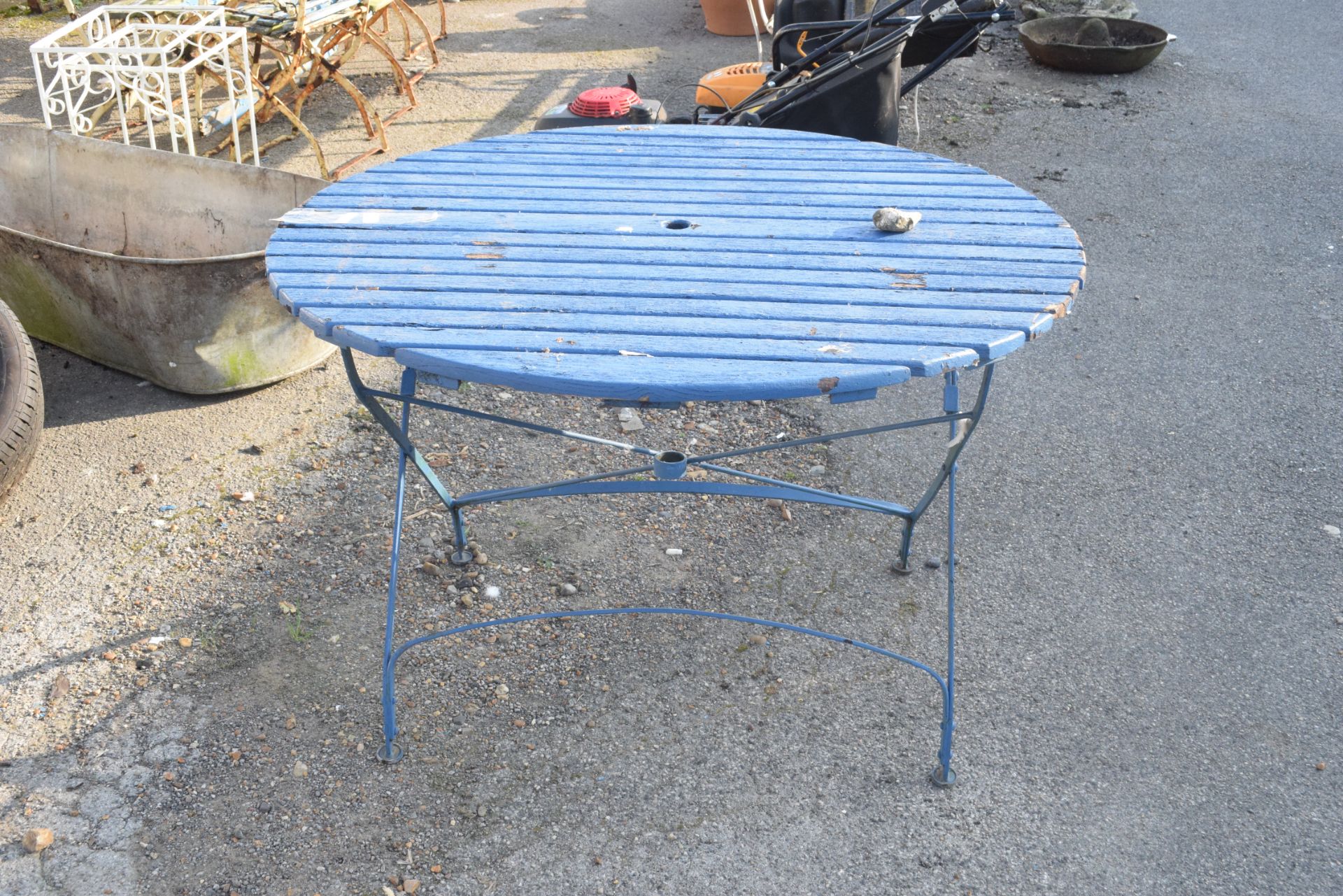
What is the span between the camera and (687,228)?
2521 millimetres

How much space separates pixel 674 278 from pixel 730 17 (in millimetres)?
6395

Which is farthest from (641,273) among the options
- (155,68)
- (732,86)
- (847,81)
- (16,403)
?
(732,86)

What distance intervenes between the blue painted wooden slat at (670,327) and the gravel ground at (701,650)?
3.50ft

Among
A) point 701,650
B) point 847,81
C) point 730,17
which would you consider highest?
point 847,81

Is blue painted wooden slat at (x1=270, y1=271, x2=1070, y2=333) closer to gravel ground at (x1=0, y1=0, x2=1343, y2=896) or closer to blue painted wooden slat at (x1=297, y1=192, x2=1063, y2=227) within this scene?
blue painted wooden slat at (x1=297, y1=192, x2=1063, y2=227)

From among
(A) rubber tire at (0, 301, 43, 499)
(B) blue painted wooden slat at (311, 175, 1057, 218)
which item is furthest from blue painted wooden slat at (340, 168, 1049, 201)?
(A) rubber tire at (0, 301, 43, 499)

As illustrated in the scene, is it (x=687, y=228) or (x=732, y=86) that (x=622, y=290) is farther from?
(x=732, y=86)

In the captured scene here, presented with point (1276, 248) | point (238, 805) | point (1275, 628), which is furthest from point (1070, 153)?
point (238, 805)

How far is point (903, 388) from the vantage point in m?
4.03

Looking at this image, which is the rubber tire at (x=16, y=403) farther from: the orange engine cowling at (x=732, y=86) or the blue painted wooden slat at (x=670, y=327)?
the orange engine cowling at (x=732, y=86)

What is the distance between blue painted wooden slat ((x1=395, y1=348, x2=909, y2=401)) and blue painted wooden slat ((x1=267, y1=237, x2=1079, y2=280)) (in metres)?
0.46

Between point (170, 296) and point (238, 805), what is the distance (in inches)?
70.5

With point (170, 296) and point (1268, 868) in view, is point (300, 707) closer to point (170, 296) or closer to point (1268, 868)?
point (170, 296)

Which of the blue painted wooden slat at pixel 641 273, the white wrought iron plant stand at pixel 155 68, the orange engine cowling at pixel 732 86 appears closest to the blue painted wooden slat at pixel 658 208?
the blue painted wooden slat at pixel 641 273
